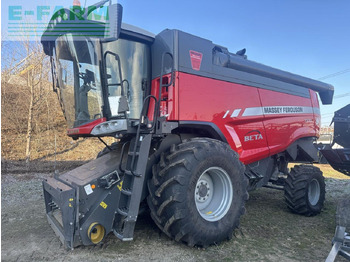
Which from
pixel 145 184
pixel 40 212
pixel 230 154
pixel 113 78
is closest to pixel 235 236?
pixel 230 154

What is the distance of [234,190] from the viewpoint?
3.71 meters

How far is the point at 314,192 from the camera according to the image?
579 cm

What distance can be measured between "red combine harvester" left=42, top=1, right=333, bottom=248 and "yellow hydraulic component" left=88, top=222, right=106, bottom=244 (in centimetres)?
1

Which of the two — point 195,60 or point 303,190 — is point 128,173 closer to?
point 195,60

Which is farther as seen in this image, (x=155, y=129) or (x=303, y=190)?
(x=303, y=190)

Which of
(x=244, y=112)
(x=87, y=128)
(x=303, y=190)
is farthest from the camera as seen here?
(x=303, y=190)

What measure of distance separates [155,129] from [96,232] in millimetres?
1440

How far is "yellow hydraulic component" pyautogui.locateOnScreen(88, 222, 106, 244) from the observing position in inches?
121

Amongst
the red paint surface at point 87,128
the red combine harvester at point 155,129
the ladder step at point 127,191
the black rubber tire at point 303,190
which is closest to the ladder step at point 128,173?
the red combine harvester at point 155,129

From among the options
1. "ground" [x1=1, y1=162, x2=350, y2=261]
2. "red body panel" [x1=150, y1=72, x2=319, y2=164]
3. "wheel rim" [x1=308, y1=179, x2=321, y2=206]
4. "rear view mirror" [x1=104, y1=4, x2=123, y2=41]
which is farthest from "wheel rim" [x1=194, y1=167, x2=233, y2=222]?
"wheel rim" [x1=308, y1=179, x2=321, y2=206]

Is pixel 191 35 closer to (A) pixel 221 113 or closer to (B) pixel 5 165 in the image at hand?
(A) pixel 221 113

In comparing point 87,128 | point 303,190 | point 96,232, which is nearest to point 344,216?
point 303,190

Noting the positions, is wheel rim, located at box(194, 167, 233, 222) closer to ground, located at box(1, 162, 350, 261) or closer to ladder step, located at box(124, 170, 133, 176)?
ground, located at box(1, 162, 350, 261)

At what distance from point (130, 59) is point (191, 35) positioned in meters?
0.99
